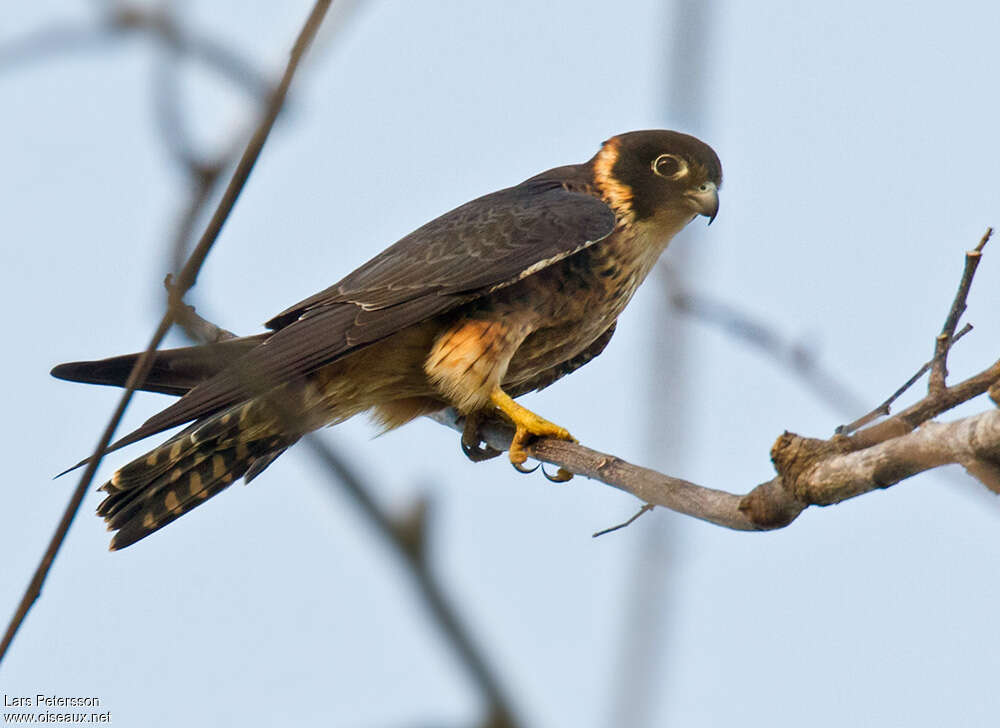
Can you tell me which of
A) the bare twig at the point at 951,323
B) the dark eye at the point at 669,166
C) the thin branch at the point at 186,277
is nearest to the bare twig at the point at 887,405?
the bare twig at the point at 951,323

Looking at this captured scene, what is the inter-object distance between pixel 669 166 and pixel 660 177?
0.09 metres

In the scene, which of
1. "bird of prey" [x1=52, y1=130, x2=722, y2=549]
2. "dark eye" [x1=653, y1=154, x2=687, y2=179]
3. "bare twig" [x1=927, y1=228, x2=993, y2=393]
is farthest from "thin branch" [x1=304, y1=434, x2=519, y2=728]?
"dark eye" [x1=653, y1=154, x2=687, y2=179]

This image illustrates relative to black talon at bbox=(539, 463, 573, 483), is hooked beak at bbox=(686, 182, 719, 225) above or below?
above

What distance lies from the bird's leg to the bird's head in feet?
3.70

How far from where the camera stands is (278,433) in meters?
4.70

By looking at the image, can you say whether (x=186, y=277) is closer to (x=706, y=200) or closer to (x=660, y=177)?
(x=706, y=200)

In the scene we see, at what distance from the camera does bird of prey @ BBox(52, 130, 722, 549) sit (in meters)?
4.43

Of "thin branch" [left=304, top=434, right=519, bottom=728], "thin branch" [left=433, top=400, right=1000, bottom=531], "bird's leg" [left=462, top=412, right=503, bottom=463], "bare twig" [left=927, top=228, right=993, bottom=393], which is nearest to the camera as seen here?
"thin branch" [left=304, top=434, right=519, bottom=728]

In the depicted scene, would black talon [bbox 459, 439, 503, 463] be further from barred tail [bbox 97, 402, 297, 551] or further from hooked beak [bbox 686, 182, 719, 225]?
hooked beak [bbox 686, 182, 719, 225]

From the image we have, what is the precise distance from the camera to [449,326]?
4.77m

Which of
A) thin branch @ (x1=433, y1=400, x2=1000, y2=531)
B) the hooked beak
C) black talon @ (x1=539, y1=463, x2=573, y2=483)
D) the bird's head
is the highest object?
the bird's head

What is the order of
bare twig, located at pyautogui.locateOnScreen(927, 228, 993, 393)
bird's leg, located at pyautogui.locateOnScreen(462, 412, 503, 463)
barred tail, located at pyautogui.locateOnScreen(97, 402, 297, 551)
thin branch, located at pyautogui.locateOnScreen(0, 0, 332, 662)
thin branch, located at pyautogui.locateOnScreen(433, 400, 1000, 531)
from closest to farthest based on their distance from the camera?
1. thin branch, located at pyautogui.locateOnScreen(0, 0, 332, 662)
2. thin branch, located at pyautogui.locateOnScreen(433, 400, 1000, 531)
3. bare twig, located at pyautogui.locateOnScreen(927, 228, 993, 393)
4. barred tail, located at pyautogui.locateOnScreen(97, 402, 297, 551)
5. bird's leg, located at pyautogui.locateOnScreen(462, 412, 503, 463)

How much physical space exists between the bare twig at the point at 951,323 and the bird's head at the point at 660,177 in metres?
2.67

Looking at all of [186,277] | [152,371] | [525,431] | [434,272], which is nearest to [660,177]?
[434,272]
